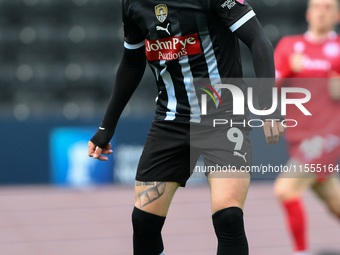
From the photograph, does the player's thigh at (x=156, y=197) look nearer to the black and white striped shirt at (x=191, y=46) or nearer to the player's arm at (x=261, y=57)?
the black and white striped shirt at (x=191, y=46)

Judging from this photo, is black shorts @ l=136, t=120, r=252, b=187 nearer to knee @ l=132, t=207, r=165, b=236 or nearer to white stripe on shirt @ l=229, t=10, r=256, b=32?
knee @ l=132, t=207, r=165, b=236

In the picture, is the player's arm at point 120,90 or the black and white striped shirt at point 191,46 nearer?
the black and white striped shirt at point 191,46

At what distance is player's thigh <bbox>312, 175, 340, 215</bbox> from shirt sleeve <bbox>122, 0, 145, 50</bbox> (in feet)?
5.43

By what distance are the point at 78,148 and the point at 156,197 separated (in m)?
3.97

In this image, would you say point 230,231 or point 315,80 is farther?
point 315,80

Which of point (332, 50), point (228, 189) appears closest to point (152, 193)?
point (228, 189)

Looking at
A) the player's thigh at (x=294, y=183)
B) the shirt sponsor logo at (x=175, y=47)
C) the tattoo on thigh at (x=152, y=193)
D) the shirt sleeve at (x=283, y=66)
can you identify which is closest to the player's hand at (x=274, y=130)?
the shirt sponsor logo at (x=175, y=47)

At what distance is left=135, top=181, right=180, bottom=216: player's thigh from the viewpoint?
2783 millimetres

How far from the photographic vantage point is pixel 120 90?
3.04 meters

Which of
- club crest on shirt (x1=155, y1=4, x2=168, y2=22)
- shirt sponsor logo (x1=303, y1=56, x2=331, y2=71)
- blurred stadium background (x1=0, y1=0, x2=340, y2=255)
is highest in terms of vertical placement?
club crest on shirt (x1=155, y1=4, x2=168, y2=22)

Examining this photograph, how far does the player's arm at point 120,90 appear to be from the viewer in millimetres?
3021

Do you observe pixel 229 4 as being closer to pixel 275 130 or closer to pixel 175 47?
pixel 175 47

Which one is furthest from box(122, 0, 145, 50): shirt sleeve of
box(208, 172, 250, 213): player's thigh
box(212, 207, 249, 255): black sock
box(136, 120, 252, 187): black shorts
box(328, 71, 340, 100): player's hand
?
box(328, 71, 340, 100): player's hand

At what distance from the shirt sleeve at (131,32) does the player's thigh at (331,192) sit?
1656 mm
